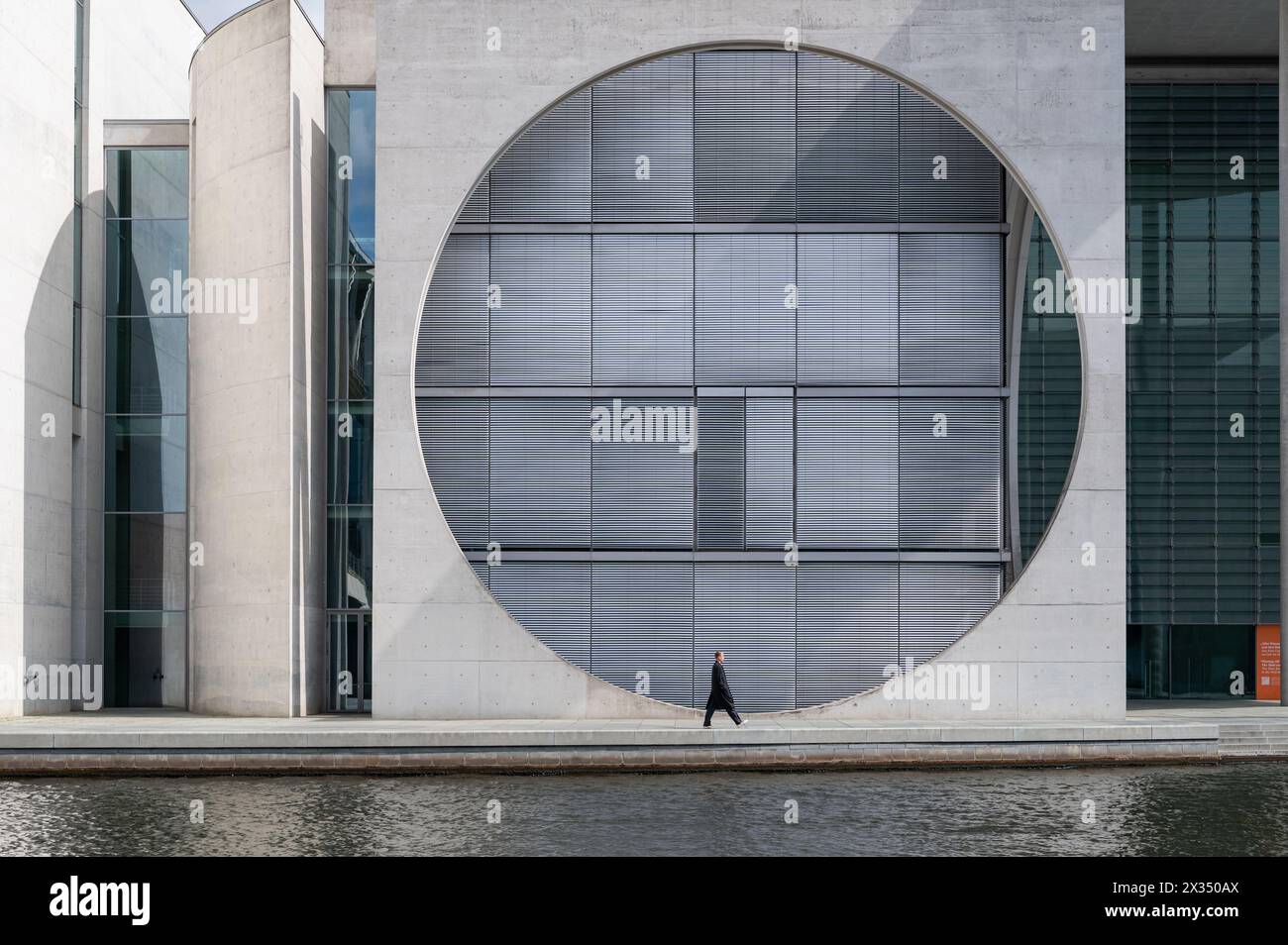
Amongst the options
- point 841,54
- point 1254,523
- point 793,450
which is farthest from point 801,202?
point 1254,523

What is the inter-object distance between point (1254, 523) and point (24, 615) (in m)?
25.5

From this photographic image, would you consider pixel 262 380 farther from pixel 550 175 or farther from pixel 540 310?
pixel 550 175

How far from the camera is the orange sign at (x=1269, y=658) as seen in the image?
31.0 metres

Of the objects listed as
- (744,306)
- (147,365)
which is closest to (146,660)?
(147,365)

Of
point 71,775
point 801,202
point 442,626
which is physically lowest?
point 71,775

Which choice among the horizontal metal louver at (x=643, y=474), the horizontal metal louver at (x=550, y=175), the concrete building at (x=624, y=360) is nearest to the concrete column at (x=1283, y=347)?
the concrete building at (x=624, y=360)

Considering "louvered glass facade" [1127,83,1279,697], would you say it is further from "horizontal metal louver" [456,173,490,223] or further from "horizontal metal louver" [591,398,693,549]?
"horizontal metal louver" [456,173,490,223]

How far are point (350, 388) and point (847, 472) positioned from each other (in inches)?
380

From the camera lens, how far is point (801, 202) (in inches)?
1017

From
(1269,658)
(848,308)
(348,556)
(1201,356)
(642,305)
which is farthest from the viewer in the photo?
(1201,356)

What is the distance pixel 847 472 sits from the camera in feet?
83.8

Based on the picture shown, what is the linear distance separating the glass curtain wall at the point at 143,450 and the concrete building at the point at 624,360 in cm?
121
